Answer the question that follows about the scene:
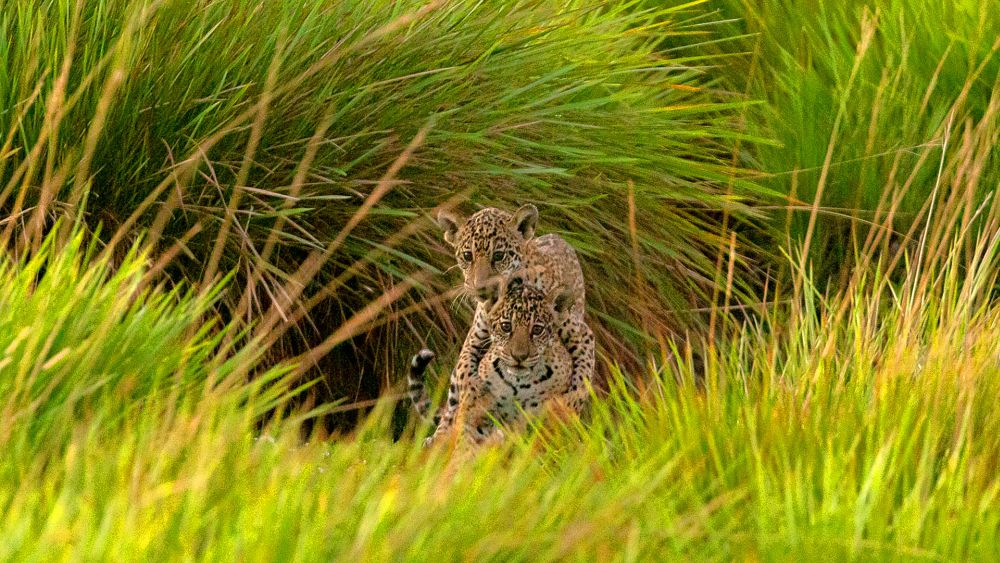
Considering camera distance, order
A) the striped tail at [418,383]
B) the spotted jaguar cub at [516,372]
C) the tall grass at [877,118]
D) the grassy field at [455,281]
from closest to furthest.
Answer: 1. the grassy field at [455,281]
2. the spotted jaguar cub at [516,372]
3. the striped tail at [418,383]
4. the tall grass at [877,118]

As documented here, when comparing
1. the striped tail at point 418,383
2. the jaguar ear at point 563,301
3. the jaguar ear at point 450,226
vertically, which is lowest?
the striped tail at point 418,383

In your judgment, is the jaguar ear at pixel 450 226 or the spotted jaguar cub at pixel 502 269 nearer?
the spotted jaguar cub at pixel 502 269

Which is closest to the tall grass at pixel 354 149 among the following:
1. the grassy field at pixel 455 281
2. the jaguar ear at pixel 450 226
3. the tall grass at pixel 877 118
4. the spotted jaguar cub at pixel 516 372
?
the grassy field at pixel 455 281

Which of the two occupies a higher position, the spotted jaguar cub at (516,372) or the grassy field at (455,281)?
the grassy field at (455,281)

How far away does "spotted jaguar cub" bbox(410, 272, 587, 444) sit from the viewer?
498cm

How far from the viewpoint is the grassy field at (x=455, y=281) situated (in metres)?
2.90

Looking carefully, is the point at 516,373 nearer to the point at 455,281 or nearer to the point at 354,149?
the point at 455,281

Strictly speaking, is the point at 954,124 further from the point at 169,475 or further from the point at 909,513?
the point at 169,475

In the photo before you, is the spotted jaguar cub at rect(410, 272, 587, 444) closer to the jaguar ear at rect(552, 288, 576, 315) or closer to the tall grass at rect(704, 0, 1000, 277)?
the jaguar ear at rect(552, 288, 576, 315)

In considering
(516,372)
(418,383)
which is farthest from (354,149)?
(516,372)

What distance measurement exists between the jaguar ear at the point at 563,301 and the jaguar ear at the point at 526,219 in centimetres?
25

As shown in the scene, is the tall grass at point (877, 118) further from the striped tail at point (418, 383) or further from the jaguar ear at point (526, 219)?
the striped tail at point (418, 383)

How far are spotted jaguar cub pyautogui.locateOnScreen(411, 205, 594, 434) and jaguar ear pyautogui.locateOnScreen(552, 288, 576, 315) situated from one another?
0.02 meters

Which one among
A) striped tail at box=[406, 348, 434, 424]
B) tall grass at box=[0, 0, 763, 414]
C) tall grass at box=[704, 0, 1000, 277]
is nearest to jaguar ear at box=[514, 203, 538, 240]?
tall grass at box=[0, 0, 763, 414]
